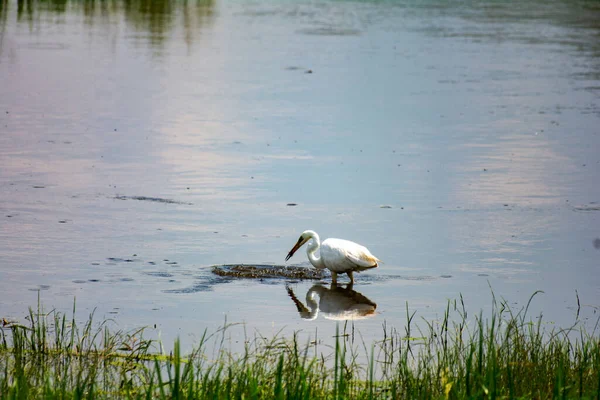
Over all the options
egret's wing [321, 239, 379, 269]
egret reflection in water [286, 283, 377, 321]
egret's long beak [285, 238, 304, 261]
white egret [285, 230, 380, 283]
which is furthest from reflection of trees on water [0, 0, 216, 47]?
egret reflection in water [286, 283, 377, 321]

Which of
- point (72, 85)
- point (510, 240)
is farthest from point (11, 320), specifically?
point (72, 85)

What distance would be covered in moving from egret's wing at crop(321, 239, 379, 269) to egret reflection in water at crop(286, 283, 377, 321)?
28cm

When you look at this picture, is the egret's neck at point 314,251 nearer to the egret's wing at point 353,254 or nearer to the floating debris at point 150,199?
the egret's wing at point 353,254

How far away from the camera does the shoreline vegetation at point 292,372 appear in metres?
6.02

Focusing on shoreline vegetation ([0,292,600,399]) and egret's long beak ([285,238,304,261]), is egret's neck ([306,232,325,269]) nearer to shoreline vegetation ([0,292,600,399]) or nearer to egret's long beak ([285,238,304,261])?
egret's long beak ([285,238,304,261])

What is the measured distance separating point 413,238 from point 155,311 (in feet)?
12.5

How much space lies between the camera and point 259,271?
10.8 m

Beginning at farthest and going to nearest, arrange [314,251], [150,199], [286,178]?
[286,178] < [150,199] < [314,251]

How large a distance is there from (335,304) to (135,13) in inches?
1493

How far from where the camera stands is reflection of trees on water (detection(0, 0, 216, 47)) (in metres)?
38.7

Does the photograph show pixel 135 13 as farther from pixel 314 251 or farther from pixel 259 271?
pixel 259 271

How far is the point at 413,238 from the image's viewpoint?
12266mm

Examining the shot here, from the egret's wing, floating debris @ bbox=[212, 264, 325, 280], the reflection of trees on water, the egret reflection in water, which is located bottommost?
the egret reflection in water

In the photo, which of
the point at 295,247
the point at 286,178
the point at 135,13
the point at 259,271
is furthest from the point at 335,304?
the point at 135,13
